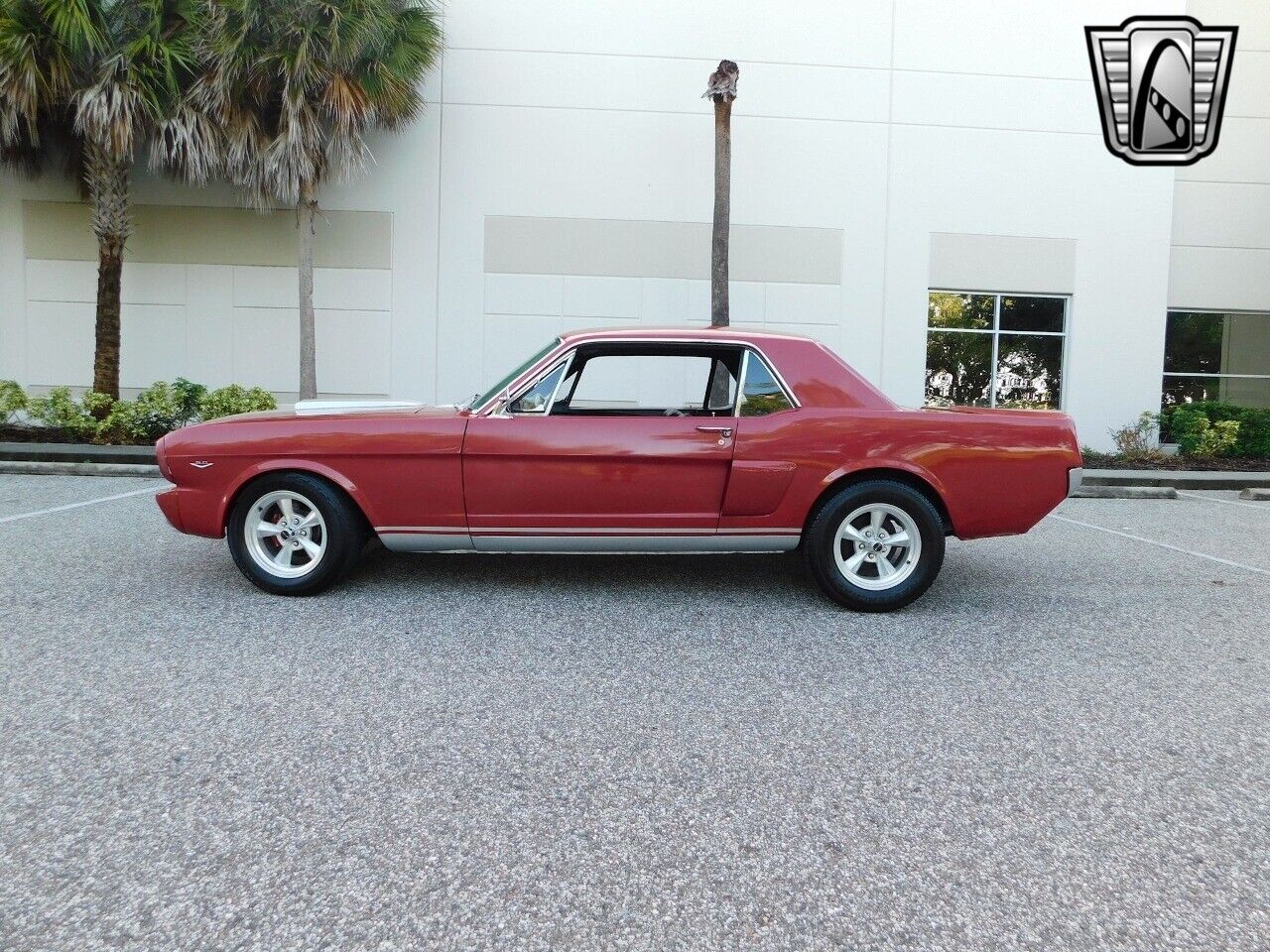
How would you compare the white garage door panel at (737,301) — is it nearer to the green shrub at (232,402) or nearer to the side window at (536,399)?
the green shrub at (232,402)

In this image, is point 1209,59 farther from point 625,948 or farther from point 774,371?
point 625,948

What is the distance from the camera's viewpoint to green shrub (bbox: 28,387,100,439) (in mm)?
12031

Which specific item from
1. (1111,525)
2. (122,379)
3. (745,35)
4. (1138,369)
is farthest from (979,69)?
(122,379)

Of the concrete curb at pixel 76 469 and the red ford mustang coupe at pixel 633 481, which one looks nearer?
the red ford mustang coupe at pixel 633 481

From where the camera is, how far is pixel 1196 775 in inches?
109

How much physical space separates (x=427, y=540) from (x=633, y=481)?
1183 millimetres

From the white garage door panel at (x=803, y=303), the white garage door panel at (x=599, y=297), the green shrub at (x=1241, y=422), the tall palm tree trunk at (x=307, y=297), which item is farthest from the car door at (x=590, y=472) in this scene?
the green shrub at (x=1241, y=422)

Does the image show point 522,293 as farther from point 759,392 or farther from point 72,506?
point 759,392

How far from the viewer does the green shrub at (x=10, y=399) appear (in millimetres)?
12109

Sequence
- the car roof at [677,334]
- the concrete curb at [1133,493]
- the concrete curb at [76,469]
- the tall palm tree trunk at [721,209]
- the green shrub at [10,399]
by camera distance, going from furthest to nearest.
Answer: the green shrub at [10,399] → the tall palm tree trunk at [721,209] → the concrete curb at [1133,493] → the concrete curb at [76,469] → the car roof at [677,334]

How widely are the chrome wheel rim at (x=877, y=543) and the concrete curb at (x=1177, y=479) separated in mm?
7778

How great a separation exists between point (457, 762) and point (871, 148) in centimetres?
1301

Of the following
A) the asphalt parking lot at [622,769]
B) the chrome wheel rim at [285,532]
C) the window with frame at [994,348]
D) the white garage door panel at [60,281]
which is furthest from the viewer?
the window with frame at [994,348]

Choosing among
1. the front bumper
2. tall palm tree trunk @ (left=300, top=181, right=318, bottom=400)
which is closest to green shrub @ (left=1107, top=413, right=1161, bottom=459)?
the front bumper
